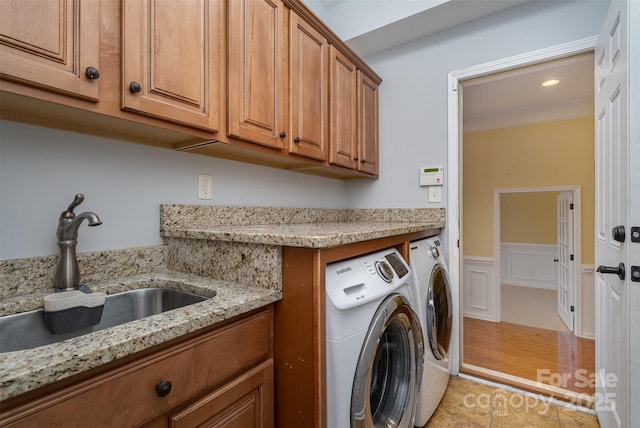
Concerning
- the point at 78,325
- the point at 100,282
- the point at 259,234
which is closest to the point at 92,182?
the point at 100,282

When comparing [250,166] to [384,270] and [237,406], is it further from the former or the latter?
[237,406]

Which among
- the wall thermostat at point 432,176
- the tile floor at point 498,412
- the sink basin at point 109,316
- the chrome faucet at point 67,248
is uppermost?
the wall thermostat at point 432,176

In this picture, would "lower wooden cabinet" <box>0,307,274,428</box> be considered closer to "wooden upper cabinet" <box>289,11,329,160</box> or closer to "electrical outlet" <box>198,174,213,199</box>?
"electrical outlet" <box>198,174,213,199</box>

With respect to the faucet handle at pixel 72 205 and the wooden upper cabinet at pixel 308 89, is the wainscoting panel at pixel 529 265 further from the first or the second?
the faucet handle at pixel 72 205

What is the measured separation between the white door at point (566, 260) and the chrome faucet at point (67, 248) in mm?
4263

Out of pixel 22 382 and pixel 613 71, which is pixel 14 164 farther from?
pixel 613 71

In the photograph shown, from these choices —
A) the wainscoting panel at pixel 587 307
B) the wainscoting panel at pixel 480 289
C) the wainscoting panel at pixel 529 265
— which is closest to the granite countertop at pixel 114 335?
the wainscoting panel at pixel 480 289

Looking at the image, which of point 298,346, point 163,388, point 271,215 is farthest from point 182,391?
point 271,215

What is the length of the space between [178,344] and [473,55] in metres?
2.42

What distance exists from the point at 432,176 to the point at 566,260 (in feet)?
8.56

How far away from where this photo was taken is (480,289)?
355 cm

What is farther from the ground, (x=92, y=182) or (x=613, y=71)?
(x=613, y=71)

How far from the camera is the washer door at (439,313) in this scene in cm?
152

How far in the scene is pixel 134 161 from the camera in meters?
1.22
